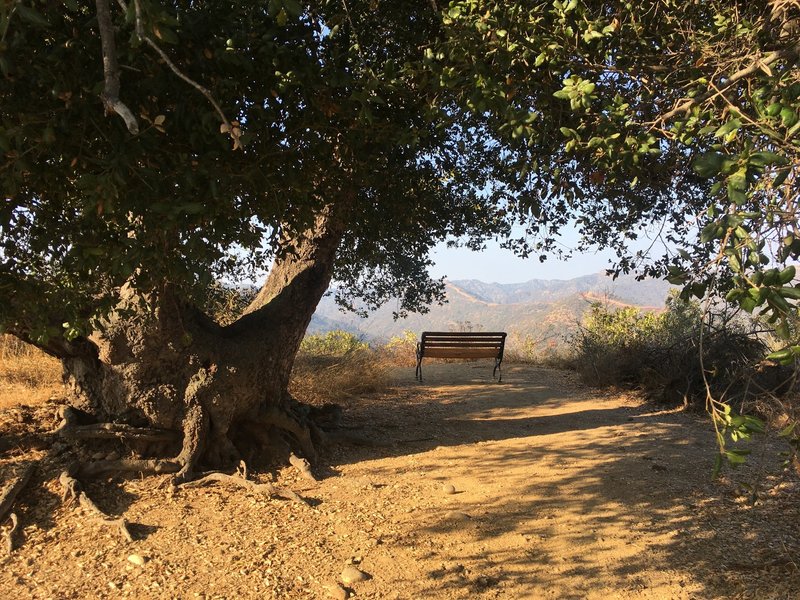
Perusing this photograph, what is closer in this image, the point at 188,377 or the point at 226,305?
the point at 188,377

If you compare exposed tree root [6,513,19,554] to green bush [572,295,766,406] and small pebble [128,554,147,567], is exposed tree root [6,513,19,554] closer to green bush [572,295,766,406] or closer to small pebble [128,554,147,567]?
small pebble [128,554,147,567]

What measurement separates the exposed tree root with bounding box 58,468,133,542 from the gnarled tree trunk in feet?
1.65

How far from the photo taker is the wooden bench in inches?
412

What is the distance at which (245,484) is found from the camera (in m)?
4.28

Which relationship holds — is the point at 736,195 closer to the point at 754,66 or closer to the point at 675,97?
the point at 754,66

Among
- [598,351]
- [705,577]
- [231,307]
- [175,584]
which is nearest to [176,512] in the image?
[175,584]

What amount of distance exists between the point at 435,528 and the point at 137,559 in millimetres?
1845

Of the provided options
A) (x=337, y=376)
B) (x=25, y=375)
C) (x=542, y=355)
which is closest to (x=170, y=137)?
Result: (x=25, y=375)

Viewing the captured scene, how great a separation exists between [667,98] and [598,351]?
8150 millimetres

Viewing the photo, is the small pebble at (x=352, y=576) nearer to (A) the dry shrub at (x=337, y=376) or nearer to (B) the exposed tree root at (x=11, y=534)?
(B) the exposed tree root at (x=11, y=534)

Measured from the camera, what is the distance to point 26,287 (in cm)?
309

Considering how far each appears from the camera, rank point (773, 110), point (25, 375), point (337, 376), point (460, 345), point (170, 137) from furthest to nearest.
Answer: point (460, 345) → point (337, 376) → point (25, 375) → point (170, 137) → point (773, 110)

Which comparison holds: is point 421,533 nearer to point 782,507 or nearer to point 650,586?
point 650,586

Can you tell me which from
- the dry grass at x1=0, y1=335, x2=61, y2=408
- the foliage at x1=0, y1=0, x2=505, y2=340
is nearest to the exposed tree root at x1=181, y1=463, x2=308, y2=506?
the foliage at x1=0, y1=0, x2=505, y2=340
